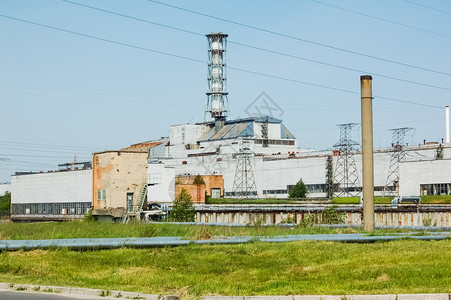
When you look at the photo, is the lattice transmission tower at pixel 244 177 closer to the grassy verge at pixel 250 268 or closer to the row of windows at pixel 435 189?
the row of windows at pixel 435 189

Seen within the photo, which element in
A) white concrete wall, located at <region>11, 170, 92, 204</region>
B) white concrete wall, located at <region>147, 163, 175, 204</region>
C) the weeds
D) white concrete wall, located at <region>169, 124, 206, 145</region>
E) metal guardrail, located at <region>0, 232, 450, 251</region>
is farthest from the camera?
white concrete wall, located at <region>169, 124, 206, 145</region>

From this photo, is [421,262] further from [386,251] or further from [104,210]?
[104,210]

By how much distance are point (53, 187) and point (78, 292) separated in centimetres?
8267

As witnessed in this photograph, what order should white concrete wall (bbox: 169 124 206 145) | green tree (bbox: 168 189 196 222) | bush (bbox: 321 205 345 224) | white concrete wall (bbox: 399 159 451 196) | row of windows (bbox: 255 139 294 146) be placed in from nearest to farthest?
bush (bbox: 321 205 345 224)
green tree (bbox: 168 189 196 222)
white concrete wall (bbox: 399 159 451 196)
row of windows (bbox: 255 139 294 146)
white concrete wall (bbox: 169 124 206 145)

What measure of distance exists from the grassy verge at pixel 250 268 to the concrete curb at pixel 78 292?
0.57 metres

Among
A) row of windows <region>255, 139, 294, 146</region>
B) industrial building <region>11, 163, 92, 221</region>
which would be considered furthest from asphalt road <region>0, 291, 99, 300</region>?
row of windows <region>255, 139, 294, 146</region>

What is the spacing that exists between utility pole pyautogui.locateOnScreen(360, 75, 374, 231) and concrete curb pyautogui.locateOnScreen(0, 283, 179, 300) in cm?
1592

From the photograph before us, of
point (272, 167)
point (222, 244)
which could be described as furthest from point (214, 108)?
point (222, 244)

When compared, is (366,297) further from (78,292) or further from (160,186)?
(160,186)

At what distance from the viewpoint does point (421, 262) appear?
1486 cm

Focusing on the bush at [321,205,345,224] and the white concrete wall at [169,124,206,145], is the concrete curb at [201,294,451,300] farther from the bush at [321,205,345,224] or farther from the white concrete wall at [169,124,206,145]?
the white concrete wall at [169,124,206,145]

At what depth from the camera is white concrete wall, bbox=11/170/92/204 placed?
8526 centimetres

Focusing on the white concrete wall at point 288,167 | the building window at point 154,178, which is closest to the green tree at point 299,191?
the white concrete wall at point 288,167

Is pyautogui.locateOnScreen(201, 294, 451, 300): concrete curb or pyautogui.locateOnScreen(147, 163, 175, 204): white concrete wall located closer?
pyautogui.locateOnScreen(201, 294, 451, 300): concrete curb
